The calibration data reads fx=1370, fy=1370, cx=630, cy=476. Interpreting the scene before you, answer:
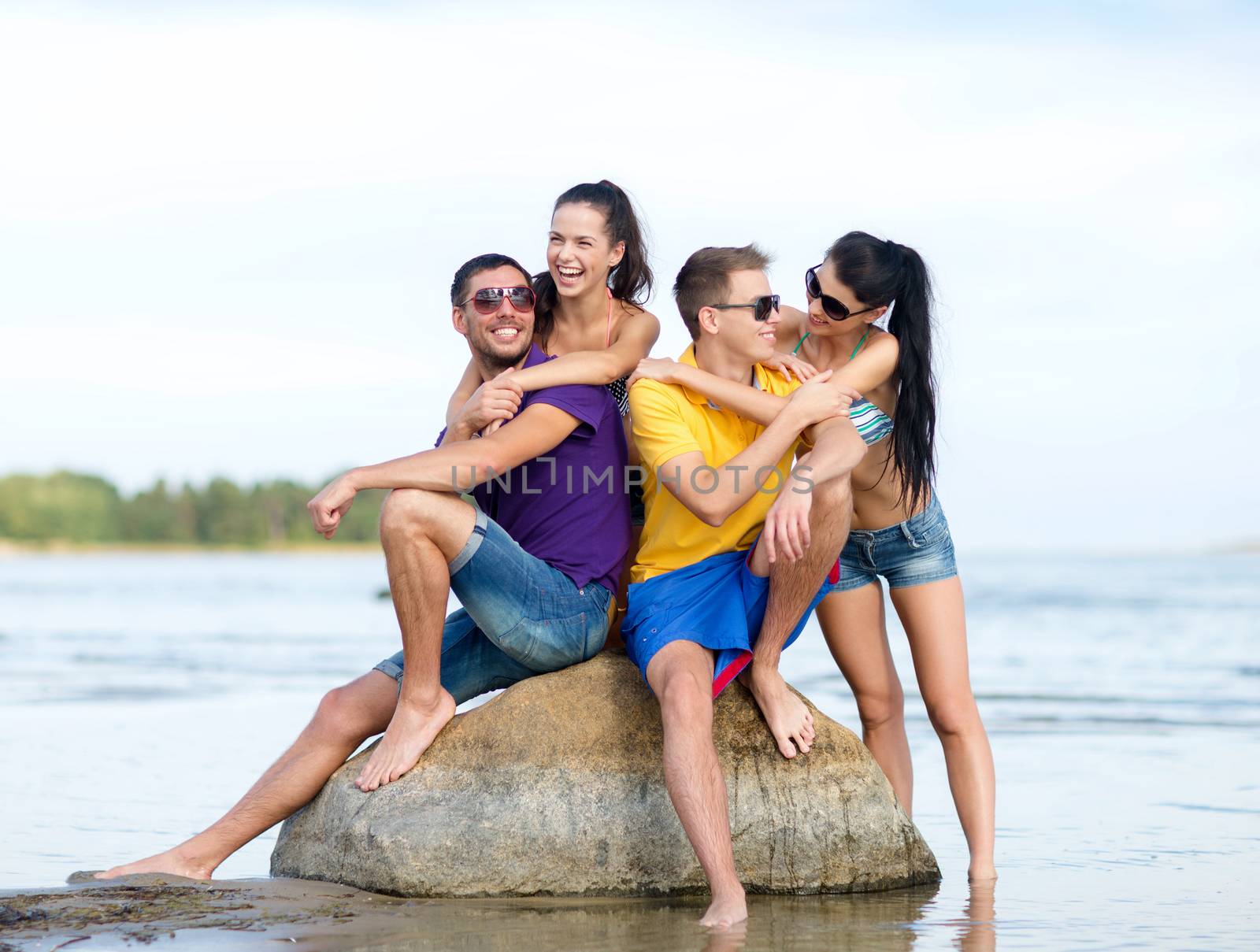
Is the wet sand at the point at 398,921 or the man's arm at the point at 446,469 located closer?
the wet sand at the point at 398,921

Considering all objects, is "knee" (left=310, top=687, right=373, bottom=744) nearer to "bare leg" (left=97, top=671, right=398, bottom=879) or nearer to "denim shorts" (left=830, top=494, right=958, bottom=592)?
"bare leg" (left=97, top=671, right=398, bottom=879)

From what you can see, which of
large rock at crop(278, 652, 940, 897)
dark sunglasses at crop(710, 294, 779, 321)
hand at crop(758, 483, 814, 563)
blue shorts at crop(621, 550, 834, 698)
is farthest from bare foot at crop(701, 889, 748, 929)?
dark sunglasses at crop(710, 294, 779, 321)

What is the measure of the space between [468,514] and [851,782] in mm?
1669

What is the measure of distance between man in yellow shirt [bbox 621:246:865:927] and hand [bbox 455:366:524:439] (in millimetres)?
416

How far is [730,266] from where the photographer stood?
15.7 feet

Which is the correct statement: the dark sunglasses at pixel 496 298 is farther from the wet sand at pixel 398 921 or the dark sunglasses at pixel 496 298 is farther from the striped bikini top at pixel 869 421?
the wet sand at pixel 398 921

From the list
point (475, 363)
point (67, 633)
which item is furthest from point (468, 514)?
point (67, 633)

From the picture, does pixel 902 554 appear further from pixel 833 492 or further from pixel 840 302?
pixel 840 302

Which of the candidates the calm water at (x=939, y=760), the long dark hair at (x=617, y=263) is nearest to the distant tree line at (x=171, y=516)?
the calm water at (x=939, y=760)

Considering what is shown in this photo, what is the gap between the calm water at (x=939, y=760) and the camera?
447cm

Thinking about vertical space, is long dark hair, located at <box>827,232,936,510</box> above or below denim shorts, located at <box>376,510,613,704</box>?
above

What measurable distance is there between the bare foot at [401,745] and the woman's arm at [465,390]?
1077mm

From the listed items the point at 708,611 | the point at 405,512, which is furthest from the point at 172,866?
the point at 708,611

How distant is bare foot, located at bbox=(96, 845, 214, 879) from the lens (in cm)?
464
